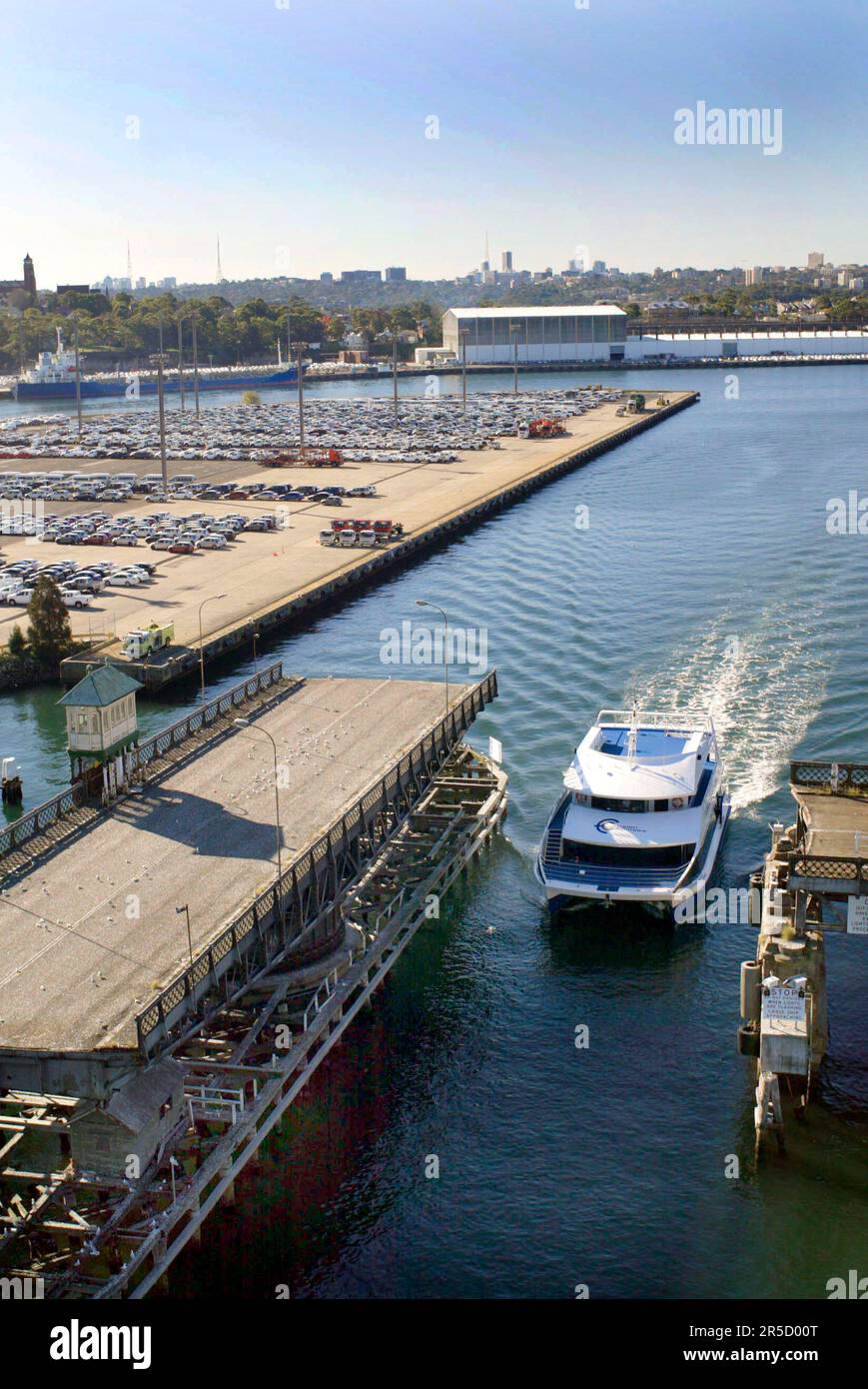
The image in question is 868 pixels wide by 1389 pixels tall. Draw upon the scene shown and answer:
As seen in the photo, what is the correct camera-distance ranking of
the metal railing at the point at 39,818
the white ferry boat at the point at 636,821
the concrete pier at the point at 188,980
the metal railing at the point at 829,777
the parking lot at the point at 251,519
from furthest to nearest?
1. the parking lot at the point at 251,519
2. the white ferry boat at the point at 636,821
3. the metal railing at the point at 829,777
4. the metal railing at the point at 39,818
5. the concrete pier at the point at 188,980

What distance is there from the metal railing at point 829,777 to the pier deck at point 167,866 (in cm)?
1018

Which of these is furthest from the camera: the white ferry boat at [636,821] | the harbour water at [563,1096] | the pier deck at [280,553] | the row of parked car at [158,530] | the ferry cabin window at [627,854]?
the row of parked car at [158,530]

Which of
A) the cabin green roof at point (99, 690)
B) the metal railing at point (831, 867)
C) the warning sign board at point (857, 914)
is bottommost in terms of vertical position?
the warning sign board at point (857, 914)

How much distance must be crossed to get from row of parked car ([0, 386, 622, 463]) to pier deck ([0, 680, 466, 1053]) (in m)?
105

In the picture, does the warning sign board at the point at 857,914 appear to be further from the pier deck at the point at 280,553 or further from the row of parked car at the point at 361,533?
the row of parked car at the point at 361,533

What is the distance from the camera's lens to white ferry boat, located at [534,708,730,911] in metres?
40.6

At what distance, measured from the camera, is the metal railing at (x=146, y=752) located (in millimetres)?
33312

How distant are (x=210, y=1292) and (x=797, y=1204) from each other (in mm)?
10927

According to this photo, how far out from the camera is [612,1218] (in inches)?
1120

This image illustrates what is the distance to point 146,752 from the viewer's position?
128ft

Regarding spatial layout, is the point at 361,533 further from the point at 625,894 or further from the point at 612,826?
the point at 625,894

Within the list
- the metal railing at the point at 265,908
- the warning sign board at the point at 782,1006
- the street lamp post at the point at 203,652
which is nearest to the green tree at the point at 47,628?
the street lamp post at the point at 203,652

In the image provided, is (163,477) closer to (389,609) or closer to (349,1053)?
(389,609)
